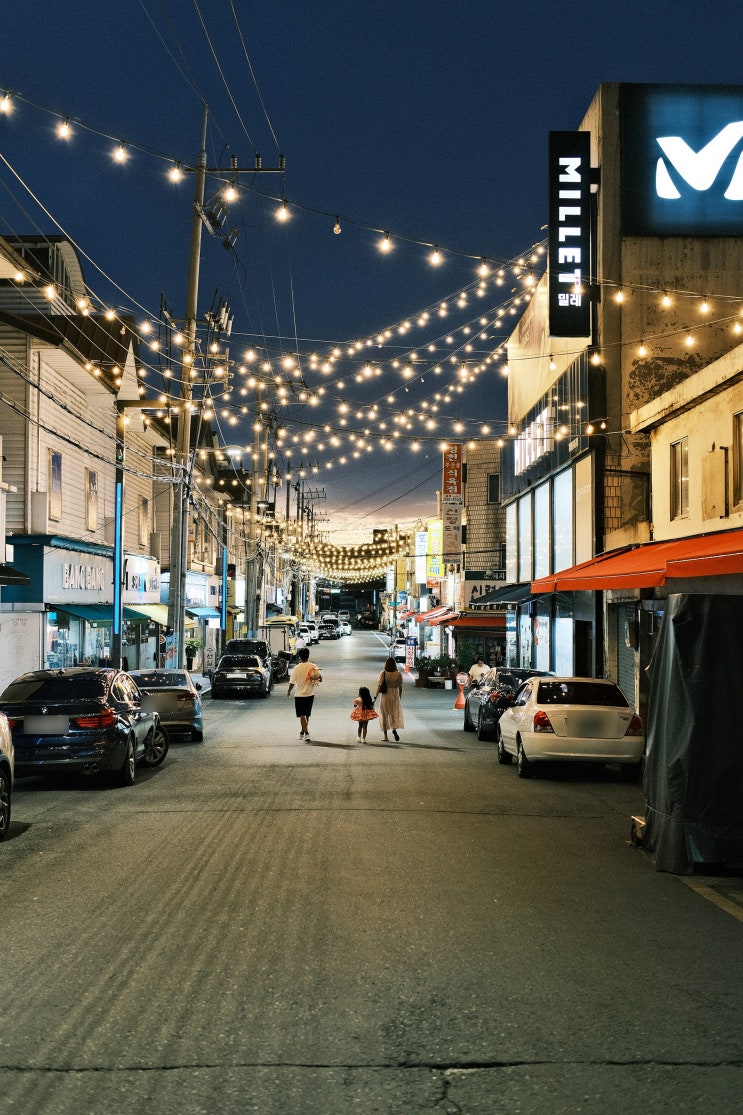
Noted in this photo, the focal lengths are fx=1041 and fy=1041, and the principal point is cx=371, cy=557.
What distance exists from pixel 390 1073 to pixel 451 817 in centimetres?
682

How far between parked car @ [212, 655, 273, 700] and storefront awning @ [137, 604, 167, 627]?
271 cm

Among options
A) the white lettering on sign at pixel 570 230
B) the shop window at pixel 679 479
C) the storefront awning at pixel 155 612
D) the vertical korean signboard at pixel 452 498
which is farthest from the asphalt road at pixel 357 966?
the vertical korean signboard at pixel 452 498

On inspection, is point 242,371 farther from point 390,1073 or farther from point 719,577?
point 390,1073

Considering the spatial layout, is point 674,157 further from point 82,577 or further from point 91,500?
point 82,577

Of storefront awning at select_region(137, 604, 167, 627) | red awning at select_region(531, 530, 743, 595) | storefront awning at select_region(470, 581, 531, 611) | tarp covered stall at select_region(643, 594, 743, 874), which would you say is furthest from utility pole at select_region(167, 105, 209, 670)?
tarp covered stall at select_region(643, 594, 743, 874)

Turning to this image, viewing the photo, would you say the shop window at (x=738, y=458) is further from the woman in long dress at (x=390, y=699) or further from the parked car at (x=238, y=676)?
the parked car at (x=238, y=676)

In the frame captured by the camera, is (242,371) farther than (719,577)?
Yes

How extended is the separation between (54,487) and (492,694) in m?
13.9

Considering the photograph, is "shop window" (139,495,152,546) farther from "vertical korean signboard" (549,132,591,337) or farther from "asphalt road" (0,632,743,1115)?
"asphalt road" (0,632,743,1115)

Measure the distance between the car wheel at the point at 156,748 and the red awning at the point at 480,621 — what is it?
2616 cm

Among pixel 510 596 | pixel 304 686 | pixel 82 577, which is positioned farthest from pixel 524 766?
pixel 510 596

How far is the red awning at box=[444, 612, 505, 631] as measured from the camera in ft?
139

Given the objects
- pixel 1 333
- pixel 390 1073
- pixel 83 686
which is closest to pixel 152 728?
pixel 83 686

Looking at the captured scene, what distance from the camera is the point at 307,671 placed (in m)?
20.1
